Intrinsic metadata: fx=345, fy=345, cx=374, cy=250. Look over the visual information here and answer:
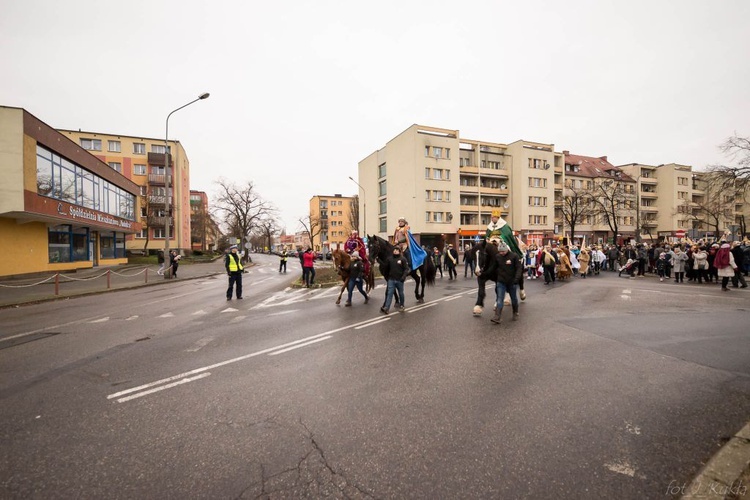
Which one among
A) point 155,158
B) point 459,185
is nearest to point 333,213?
point 155,158

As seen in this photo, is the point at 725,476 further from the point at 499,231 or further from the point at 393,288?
the point at 393,288

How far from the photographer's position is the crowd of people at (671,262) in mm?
13523

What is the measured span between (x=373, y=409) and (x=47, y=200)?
81.3ft

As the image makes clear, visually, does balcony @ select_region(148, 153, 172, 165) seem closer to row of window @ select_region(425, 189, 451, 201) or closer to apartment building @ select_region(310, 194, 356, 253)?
row of window @ select_region(425, 189, 451, 201)

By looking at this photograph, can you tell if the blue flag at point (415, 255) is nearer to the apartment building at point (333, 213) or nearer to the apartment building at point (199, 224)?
the apartment building at point (199, 224)

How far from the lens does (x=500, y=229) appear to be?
29.9 feet

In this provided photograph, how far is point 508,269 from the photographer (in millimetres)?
7777

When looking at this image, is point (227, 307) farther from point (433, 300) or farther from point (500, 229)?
point (500, 229)

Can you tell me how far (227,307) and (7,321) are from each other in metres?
5.44

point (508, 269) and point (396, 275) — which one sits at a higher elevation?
point (508, 269)

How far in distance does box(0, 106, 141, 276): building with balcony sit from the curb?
25.0 meters

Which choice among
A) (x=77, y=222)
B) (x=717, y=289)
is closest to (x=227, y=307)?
(x=717, y=289)

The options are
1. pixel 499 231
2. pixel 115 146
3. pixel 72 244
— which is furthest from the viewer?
pixel 115 146

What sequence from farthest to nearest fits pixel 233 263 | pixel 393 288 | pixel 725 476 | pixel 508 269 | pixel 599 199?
pixel 599 199
pixel 233 263
pixel 393 288
pixel 508 269
pixel 725 476
